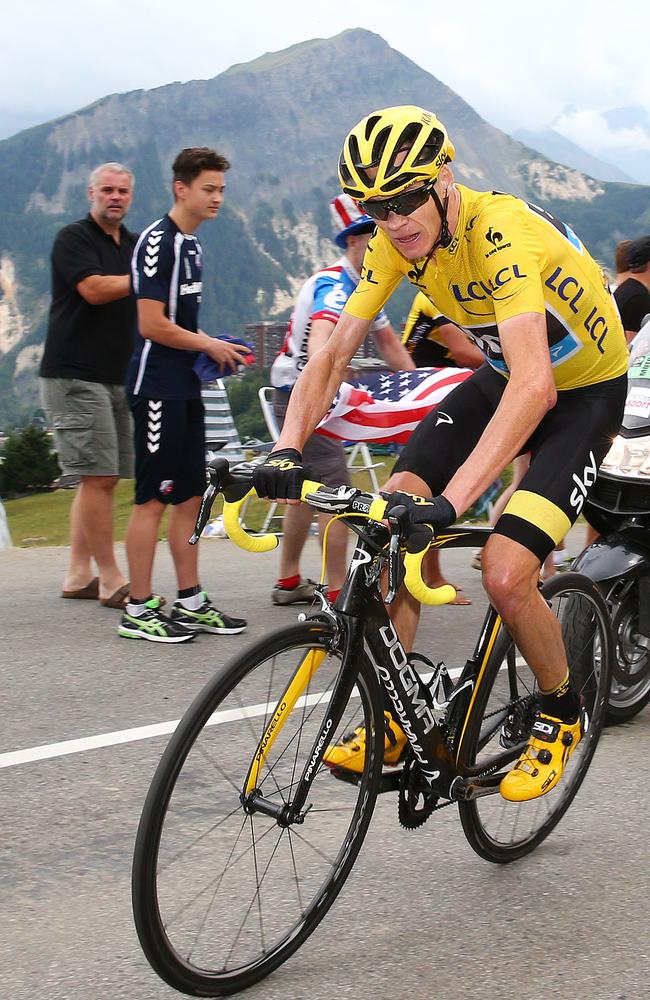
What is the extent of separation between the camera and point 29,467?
68250 millimetres

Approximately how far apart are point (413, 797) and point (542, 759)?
467 millimetres

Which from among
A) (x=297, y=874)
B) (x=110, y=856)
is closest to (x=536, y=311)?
(x=297, y=874)

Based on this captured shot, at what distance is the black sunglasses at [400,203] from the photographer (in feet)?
10.1

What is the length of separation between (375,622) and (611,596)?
1964 millimetres

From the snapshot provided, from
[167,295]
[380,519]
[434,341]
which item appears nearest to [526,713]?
[380,519]

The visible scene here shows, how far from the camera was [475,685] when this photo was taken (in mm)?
3209

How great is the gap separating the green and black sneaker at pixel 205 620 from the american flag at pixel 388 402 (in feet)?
4.04

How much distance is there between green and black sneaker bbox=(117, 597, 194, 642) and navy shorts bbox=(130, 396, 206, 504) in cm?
59

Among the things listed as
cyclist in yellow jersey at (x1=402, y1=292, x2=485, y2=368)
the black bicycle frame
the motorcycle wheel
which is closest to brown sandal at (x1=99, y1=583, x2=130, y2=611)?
cyclist in yellow jersey at (x1=402, y1=292, x2=485, y2=368)

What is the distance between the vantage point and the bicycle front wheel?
247cm

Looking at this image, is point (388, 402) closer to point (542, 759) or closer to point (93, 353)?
point (93, 353)

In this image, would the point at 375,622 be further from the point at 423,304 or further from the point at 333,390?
the point at 423,304

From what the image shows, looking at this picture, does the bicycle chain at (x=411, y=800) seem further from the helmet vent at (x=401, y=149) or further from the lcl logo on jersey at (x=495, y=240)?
the helmet vent at (x=401, y=149)

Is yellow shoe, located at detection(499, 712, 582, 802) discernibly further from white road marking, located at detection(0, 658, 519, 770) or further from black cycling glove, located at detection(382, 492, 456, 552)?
black cycling glove, located at detection(382, 492, 456, 552)
